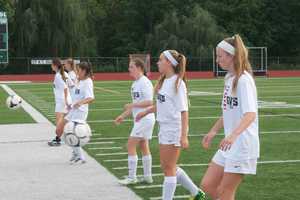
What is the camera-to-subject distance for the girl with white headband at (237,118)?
5129 millimetres

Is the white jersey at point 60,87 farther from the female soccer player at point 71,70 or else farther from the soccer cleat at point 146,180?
the soccer cleat at point 146,180

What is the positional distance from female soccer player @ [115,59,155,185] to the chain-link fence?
4415 centimetres

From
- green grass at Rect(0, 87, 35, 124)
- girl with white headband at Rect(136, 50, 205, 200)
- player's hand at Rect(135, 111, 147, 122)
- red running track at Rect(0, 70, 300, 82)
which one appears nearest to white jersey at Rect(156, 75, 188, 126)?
girl with white headband at Rect(136, 50, 205, 200)

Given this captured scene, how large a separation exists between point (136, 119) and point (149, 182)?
1.10 metres

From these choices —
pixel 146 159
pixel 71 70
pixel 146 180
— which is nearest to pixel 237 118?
pixel 146 159

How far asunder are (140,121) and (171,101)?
1472mm

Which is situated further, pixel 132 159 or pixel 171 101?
pixel 132 159

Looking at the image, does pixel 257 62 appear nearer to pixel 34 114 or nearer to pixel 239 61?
pixel 34 114

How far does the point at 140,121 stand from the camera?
26.5ft

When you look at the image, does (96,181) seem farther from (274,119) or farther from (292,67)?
(292,67)

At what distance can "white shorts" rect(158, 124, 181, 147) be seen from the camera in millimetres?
6613

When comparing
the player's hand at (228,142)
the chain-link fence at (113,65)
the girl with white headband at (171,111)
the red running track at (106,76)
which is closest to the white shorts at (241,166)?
the player's hand at (228,142)

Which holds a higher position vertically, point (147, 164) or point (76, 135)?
point (76, 135)

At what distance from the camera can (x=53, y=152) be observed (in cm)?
1128
